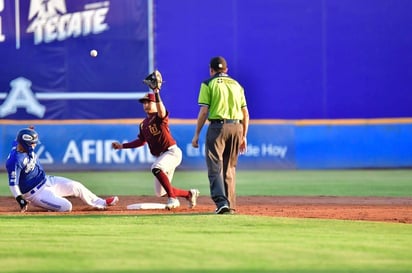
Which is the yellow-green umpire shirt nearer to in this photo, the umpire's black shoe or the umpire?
the umpire

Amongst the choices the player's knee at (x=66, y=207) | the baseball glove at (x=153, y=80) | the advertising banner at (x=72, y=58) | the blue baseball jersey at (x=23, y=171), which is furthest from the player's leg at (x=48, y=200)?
the advertising banner at (x=72, y=58)

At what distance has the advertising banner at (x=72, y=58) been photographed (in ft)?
80.6

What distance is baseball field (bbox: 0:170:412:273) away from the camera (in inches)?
301

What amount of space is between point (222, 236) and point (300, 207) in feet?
13.3

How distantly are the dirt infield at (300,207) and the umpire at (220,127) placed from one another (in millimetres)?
675

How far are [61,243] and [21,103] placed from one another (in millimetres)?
15901

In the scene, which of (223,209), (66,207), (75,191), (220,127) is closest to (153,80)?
(220,127)

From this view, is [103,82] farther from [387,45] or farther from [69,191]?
[69,191]

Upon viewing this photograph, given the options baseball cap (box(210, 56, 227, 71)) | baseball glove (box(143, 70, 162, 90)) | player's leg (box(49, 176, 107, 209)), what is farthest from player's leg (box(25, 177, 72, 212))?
baseball cap (box(210, 56, 227, 71))

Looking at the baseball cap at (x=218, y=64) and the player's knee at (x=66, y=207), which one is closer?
the baseball cap at (x=218, y=64)

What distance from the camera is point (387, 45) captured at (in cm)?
2672

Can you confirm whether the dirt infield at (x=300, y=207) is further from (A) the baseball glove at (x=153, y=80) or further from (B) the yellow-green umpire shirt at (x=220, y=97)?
(A) the baseball glove at (x=153, y=80)

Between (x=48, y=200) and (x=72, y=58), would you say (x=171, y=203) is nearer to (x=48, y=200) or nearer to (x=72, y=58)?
(x=48, y=200)

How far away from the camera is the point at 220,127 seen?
1135 cm
